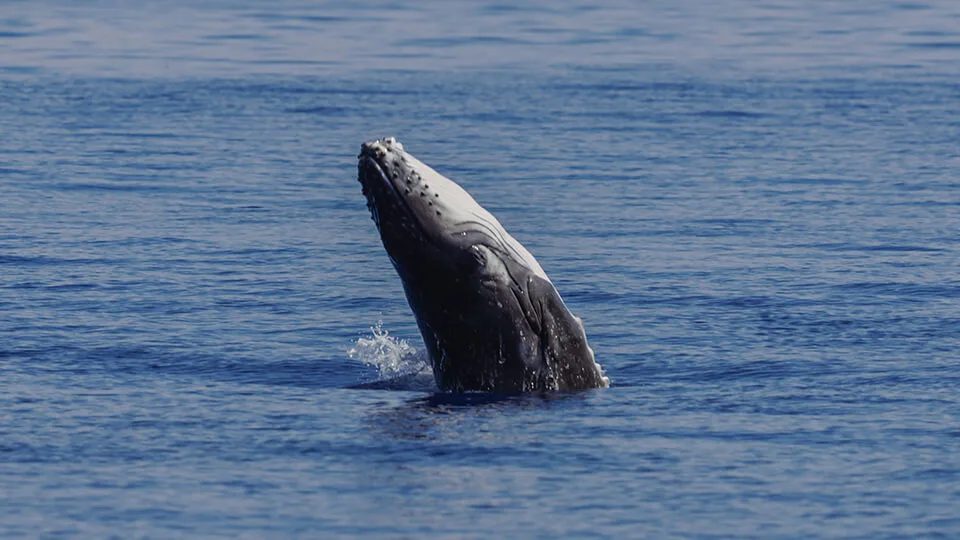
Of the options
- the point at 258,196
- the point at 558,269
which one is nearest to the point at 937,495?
the point at 558,269

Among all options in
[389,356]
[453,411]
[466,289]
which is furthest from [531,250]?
[453,411]

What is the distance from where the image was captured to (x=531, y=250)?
2511cm

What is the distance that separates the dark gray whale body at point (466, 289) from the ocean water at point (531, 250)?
1.17ft

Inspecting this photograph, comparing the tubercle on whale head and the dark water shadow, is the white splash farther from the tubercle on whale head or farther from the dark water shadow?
the tubercle on whale head

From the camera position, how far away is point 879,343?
18688 millimetres

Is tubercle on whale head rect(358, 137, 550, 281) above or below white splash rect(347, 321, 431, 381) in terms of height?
above

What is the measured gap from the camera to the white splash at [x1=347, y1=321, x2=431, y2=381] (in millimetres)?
17938

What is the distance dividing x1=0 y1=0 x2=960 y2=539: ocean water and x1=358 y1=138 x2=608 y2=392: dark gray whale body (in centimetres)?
36

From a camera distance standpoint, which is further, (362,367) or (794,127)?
(794,127)

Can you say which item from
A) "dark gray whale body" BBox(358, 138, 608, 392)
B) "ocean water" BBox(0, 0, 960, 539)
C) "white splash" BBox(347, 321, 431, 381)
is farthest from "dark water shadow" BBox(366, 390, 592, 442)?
"white splash" BBox(347, 321, 431, 381)

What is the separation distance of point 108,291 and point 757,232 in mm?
8556

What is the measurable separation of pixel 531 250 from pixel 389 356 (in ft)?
22.6

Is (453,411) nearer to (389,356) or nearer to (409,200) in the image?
(409,200)

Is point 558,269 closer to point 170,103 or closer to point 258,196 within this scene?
point 258,196
